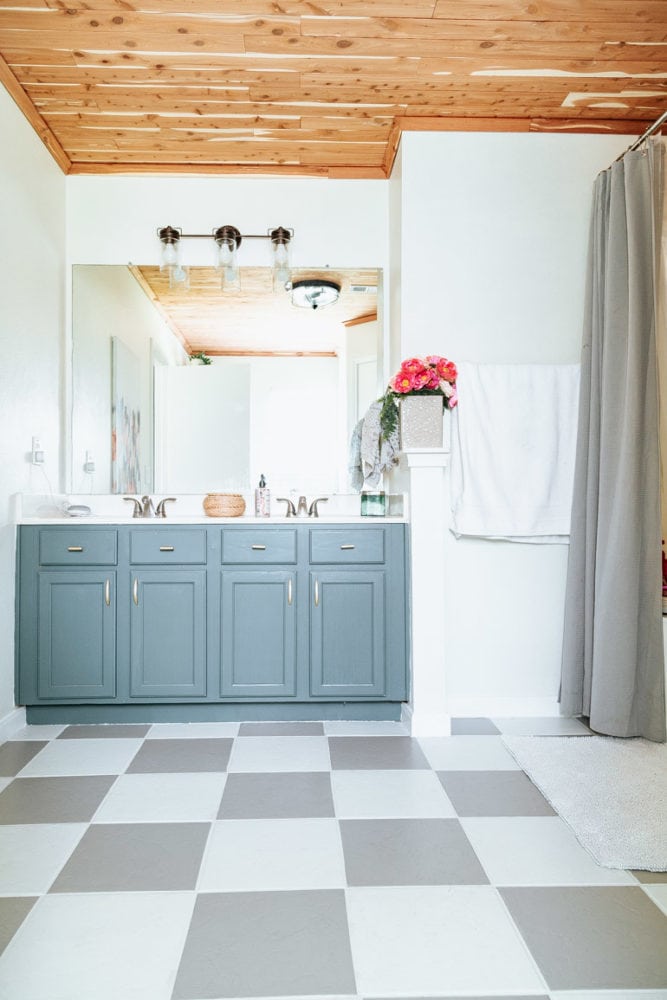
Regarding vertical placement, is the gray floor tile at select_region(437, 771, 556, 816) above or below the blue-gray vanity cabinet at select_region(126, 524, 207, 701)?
below

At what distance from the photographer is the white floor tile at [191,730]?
111 inches

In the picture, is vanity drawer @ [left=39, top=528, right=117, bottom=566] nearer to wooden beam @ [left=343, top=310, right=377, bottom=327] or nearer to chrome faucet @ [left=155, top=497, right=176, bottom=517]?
chrome faucet @ [left=155, top=497, right=176, bottom=517]

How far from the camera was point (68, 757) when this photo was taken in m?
2.58

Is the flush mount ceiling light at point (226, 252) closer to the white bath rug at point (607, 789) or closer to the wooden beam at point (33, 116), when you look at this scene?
the wooden beam at point (33, 116)

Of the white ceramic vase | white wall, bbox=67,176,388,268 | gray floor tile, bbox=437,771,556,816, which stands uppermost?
white wall, bbox=67,176,388,268

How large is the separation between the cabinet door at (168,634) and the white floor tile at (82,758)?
286mm

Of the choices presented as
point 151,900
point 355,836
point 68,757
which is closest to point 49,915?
point 151,900

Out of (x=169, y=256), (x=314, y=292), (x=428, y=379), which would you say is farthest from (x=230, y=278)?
(x=428, y=379)

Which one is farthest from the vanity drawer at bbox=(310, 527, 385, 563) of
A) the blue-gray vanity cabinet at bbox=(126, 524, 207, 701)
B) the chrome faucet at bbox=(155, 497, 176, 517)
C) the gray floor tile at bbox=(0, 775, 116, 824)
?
the gray floor tile at bbox=(0, 775, 116, 824)

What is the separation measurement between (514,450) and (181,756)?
1.81 meters

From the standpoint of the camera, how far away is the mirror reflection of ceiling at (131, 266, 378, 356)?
11.8ft

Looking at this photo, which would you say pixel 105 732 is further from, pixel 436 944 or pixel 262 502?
pixel 436 944

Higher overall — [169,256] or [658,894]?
[169,256]

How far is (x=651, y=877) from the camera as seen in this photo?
172 centimetres
